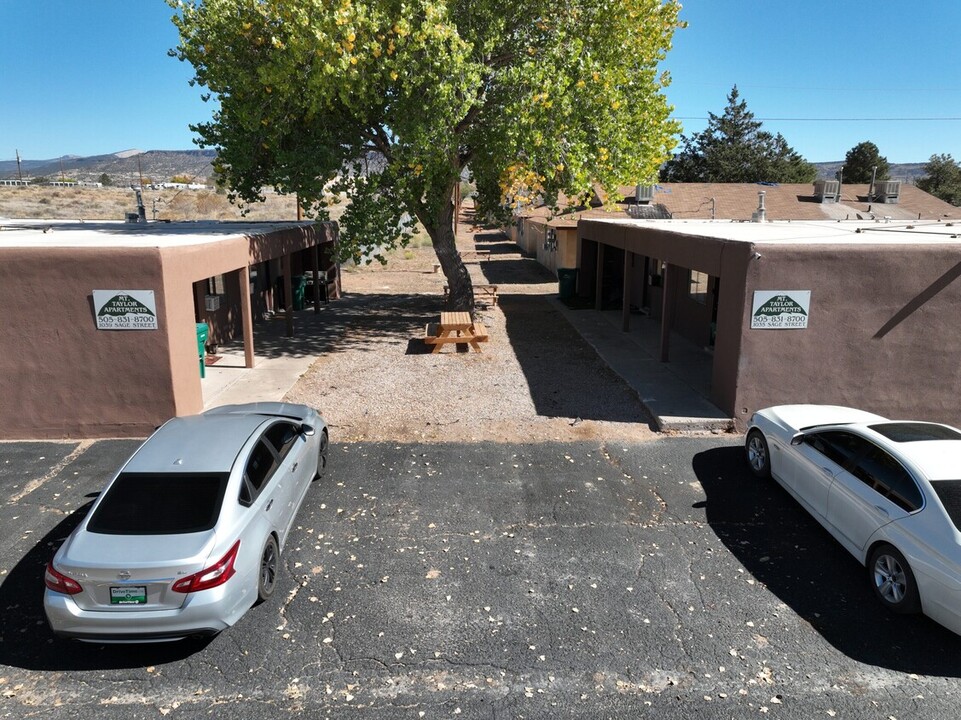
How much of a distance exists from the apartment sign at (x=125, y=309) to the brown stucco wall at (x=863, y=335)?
9077mm

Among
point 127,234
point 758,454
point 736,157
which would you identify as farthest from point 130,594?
point 736,157

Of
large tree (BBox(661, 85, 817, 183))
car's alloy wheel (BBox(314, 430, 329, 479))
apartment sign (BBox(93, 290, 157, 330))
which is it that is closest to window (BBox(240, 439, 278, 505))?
car's alloy wheel (BBox(314, 430, 329, 479))

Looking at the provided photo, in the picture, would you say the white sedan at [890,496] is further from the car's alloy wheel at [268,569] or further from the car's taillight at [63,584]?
the car's taillight at [63,584]

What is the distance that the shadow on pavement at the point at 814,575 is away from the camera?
5832mm

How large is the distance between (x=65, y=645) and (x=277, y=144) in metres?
13.8

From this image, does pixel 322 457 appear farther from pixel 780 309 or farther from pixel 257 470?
pixel 780 309

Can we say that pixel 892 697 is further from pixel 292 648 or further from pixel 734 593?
pixel 292 648

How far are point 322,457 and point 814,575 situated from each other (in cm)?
613

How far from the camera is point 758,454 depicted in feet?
30.3

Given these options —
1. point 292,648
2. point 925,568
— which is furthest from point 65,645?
point 925,568

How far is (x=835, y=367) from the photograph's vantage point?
1089 centimetres

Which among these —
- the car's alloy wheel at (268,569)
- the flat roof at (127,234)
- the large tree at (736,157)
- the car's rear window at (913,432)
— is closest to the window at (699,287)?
the car's rear window at (913,432)

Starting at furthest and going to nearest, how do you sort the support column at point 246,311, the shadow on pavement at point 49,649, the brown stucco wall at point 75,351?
the support column at point 246,311 → the brown stucco wall at point 75,351 → the shadow on pavement at point 49,649

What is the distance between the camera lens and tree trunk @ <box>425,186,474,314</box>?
19734 millimetres
